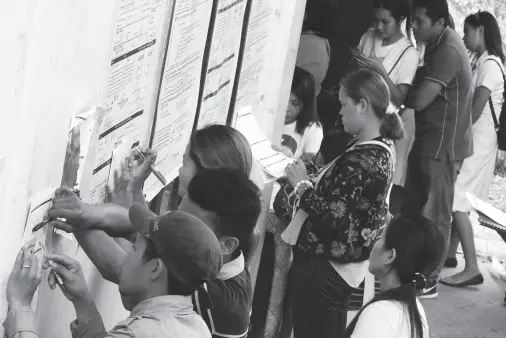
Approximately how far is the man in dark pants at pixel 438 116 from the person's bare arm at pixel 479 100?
1.22 ft

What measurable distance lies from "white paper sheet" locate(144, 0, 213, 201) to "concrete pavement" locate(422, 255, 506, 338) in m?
2.78

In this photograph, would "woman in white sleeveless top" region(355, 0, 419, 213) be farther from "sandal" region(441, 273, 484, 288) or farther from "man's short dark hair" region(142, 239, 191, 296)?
"man's short dark hair" region(142, 239, 191, 296)

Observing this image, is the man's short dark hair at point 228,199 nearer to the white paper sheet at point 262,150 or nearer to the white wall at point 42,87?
the white wall at point 42,87

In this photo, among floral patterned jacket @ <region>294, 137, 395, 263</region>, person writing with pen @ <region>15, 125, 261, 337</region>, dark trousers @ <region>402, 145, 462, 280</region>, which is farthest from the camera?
dark trousers @ <region>402, 145, 462, 280</region>

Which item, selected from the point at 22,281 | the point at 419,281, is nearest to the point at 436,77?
the point at 419,281

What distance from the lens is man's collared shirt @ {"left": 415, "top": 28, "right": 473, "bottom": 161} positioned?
569 cm

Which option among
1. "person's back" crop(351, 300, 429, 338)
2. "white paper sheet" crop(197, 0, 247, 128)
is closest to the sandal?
"white paper sheet" crop(197, 0, 247, 128)

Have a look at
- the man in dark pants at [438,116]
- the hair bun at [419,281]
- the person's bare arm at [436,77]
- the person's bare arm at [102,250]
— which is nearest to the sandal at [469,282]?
the man in dark pants at [438,116]

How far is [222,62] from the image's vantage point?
3.79 m

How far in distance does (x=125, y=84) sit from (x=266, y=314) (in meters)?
2.24

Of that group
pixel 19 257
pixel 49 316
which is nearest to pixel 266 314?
pixel 49 316

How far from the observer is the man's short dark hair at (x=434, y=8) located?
5578 millimetres

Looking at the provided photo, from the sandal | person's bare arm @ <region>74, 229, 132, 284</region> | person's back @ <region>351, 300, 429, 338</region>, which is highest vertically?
person's bare arm @ <region>74, 229, 132, 284</region>

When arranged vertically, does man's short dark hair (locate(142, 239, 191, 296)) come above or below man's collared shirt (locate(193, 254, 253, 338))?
above
